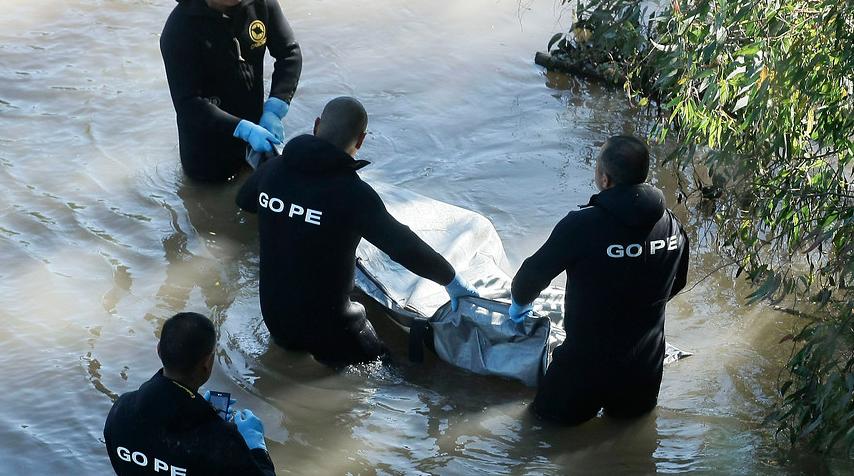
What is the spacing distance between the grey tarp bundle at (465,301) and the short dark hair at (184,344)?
81.9 inches

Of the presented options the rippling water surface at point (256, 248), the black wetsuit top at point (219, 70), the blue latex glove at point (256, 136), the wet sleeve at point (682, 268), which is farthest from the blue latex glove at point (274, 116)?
the wet sleeve at point (682, 268)

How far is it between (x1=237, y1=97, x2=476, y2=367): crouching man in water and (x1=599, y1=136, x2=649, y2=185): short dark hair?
1.03 meters

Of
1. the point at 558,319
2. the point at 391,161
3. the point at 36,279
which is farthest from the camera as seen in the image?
the point at 391,161

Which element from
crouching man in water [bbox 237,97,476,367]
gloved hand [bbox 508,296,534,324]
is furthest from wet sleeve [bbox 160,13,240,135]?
gloved hand [bbox 508,296,534,324]

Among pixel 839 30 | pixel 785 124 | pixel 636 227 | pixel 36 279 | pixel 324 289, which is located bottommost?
pixel 36 279

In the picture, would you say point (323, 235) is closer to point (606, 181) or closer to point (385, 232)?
point (385, 232)

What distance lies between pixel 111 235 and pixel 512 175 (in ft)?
10.9

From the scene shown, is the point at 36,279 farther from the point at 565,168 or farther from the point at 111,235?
the point at 565,168

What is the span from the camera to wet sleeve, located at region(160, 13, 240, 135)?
20.4 ft

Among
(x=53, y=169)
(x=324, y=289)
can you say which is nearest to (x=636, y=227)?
(x=324, y=289)

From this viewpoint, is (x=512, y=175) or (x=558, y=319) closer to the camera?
(x=558, y=319)

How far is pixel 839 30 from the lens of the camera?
158 inches

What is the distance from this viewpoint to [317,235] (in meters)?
4.64

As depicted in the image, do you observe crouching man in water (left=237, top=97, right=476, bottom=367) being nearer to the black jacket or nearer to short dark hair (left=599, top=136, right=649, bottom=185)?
the black jacket
